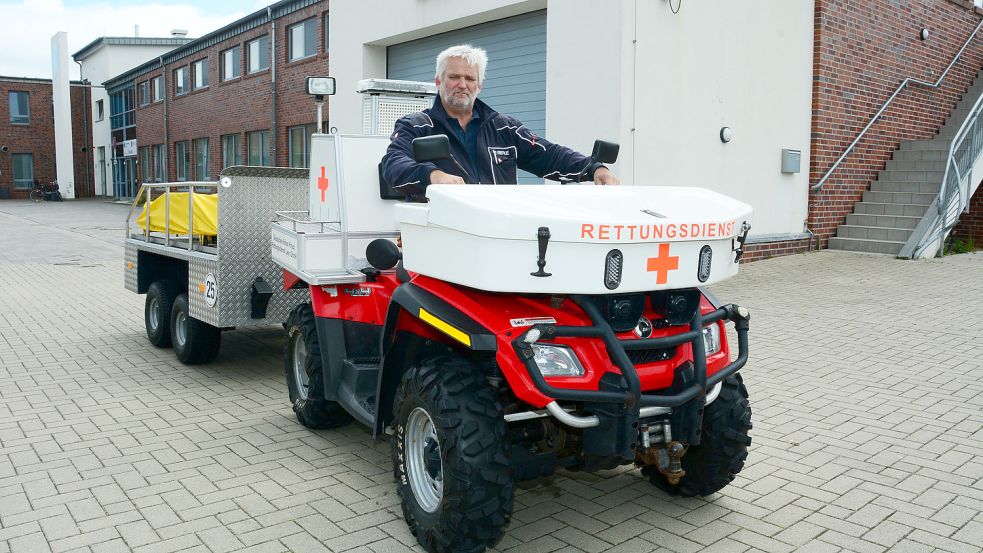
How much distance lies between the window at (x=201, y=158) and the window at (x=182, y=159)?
726 mm

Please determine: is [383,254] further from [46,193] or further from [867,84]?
[46,193]

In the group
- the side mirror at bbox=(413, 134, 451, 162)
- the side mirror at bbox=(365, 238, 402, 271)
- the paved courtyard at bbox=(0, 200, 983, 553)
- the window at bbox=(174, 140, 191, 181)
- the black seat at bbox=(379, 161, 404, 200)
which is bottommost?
the paved courtyard at bbox=(0, 200, 983, 553)

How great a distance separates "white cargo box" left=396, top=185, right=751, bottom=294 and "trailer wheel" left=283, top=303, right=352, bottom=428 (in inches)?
59.1

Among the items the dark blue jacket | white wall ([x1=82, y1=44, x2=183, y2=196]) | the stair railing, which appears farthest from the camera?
white wall ([x1=82, y1=44, x2=183, y2=196])

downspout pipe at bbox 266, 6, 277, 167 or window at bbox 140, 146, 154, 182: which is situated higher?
downspout pipe at bbox 266, 6, 277, 167

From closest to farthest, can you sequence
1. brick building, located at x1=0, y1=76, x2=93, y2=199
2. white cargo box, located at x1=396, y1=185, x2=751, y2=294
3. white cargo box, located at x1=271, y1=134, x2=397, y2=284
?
white cargo box, located at x1=396, y1=185, x2=751, y2=294 → white cargo box, located at x1=271, y1=134, x2=397, y2=284 → brick building, located at x1=0, y1=76, x2=93, y2=199

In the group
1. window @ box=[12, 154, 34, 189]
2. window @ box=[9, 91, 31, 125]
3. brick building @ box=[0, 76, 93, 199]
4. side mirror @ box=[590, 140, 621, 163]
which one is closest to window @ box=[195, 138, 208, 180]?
brick building @ box=[0, 76, 93, 199]

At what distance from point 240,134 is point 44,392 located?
23.1 metres

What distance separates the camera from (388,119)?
18.9ft

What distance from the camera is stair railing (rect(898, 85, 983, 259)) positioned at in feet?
Answer: 39.7

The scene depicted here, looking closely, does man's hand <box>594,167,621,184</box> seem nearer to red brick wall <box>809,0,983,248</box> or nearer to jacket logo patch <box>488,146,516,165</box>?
jacket logo patch <box>488,146,516,165</box>

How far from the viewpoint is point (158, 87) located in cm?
3616

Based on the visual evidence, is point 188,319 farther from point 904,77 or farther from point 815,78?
point 904,77

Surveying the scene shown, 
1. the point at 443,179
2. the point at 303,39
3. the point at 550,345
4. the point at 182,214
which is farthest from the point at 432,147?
the point at 303,39
